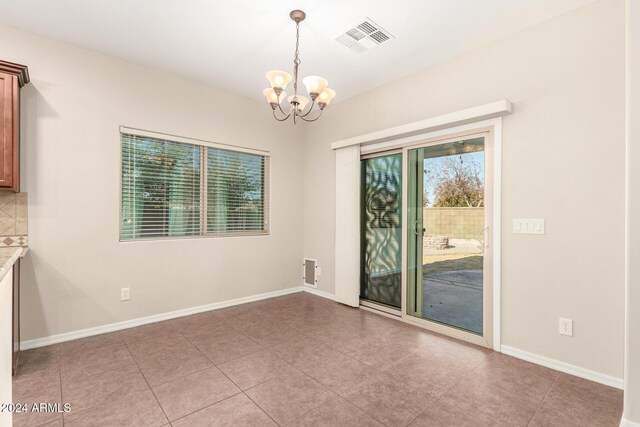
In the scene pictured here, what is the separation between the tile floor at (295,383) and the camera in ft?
6.18

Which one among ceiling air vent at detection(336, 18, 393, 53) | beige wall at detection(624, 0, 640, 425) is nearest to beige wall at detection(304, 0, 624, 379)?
beige wall at detection(624, 0, 640, 425)

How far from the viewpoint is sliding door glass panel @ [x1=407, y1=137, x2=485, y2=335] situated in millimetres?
3043

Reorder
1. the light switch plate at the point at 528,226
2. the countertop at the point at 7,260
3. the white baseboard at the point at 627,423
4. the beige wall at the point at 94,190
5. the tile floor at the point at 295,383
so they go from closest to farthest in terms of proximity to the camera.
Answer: the countertop at the point at 7,260, the white baseboard at the point at 627,423, the tile floor at the point at 295,383, the light switch plate at the point at 528,226, the beige wall at the point at 94,190

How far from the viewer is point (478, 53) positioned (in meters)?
2.98

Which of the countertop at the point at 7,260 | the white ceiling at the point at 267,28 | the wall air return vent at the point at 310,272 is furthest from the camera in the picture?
the wall air return vent at the point at 310,272

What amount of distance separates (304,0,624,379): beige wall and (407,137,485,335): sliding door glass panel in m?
0.29

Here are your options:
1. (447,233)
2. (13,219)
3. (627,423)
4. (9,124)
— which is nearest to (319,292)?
(447,233)

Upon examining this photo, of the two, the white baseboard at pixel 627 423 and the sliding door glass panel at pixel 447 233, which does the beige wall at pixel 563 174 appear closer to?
the sliding door glass panel at pixel 447 233

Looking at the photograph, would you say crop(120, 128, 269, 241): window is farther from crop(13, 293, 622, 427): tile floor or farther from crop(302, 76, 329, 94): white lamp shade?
crop(302, 76, 329, 94): white lamp shade

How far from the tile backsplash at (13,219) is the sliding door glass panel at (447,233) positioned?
3853 mm

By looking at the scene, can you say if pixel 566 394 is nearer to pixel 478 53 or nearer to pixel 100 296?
pixel 478 53

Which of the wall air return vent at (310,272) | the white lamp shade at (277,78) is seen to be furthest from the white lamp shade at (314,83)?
the wall air return vent at (310,272)

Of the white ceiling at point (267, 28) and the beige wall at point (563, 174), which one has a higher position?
the white ceiling at point (267, 28)

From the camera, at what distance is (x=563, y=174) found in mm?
2479
